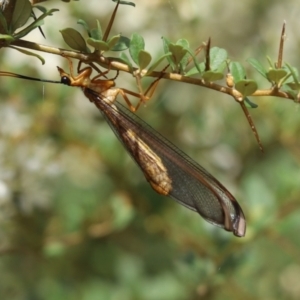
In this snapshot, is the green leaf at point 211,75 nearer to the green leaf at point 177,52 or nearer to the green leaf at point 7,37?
the green leaf at point 177,52

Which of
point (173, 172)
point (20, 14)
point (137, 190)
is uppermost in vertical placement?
point (20, 14)

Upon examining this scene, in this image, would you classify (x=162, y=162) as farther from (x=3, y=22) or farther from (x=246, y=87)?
(x=3, y=22)

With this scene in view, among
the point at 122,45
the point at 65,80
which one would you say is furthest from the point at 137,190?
the point at 122,45

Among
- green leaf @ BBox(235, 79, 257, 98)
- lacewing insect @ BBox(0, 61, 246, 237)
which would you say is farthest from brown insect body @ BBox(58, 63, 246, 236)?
green leaf @ BBox(235, 79, 257, 98)

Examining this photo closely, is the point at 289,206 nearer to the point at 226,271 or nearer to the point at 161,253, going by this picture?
the point at 226,271

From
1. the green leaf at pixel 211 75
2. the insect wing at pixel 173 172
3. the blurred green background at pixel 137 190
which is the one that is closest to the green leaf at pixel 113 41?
the green leaf at pixel 211 75
